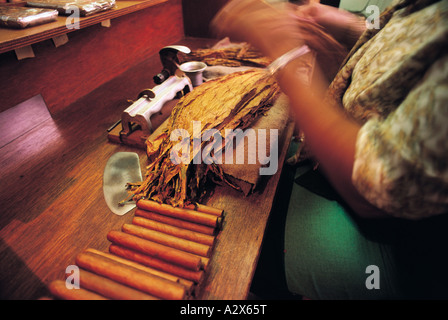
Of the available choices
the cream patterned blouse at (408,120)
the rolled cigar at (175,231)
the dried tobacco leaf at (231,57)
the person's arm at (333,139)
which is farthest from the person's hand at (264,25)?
the rolled cigar at (175,231)

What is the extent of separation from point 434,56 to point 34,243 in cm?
156

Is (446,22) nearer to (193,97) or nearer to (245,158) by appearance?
(245,158)

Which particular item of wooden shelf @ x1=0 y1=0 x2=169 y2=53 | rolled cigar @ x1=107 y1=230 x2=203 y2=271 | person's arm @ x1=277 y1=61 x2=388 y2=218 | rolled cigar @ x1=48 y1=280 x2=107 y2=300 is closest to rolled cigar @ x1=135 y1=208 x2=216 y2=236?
rolled cigar @ x1=107 y1=230 x2=203 y2=271

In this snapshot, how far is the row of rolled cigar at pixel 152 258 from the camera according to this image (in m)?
0.75

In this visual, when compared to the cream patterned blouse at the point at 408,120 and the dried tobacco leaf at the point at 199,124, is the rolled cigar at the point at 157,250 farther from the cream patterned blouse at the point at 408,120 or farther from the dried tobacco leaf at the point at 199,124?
the cream patterned blouse at the point at 408,120

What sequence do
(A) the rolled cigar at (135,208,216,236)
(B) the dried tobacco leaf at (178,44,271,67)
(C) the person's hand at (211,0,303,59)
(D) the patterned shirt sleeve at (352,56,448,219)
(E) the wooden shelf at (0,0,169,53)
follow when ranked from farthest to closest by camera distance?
(B) the dried tobacco leaf at (178,44,271,67) → (C) the person's hand at (211,0,303,59) → (E) the wooden shelf at (0,0,169,53) → (A) the rolled cigar at (135,208,216,236) → (D) the patterned shirt sleeve at (352,56,448,219)

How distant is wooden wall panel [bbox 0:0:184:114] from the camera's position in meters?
1.52

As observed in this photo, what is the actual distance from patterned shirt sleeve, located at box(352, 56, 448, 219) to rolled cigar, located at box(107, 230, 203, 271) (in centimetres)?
65

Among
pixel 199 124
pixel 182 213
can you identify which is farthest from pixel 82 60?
pixel 182 213

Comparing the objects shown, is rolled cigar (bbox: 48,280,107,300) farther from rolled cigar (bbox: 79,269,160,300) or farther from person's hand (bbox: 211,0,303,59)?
person's hand (bbox: 211,0,303,59)
